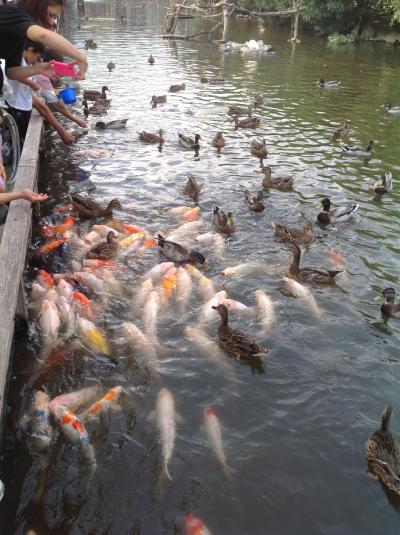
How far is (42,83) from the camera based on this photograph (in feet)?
36.4

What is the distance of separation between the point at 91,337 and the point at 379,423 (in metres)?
3.57

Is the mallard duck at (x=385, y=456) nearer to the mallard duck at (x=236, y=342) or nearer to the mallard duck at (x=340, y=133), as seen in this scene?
the mallard duck at (x=236, y=342)

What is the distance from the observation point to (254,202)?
984cm

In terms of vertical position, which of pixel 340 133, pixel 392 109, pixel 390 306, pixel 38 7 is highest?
pixel 38 7

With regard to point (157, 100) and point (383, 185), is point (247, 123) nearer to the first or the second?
point (157, 100)

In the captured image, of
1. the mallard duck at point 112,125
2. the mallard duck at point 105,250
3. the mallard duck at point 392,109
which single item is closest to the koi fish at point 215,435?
the mallard duck at point 105,250

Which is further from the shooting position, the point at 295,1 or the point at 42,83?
the point at 295,1

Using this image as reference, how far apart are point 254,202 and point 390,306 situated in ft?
12.4

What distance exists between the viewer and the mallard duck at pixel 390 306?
6961mm

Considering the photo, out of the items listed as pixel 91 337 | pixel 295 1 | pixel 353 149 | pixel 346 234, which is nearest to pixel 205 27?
pixel 295 1

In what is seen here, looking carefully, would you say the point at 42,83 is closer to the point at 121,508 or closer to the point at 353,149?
the point at 353,149

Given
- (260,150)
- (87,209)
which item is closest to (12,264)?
(87,209)

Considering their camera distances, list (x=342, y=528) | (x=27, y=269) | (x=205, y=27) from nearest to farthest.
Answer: (x=342, y=528) < (x=27, y=269) < (x=205, y=27)

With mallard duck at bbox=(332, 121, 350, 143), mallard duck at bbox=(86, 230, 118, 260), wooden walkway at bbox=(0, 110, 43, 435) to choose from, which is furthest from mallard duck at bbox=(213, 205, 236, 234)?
mallard duck at bbox=(332, 121, 350, 143)
